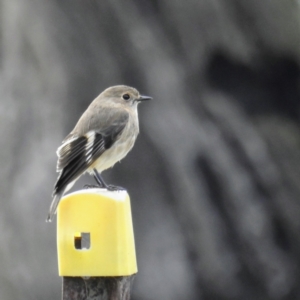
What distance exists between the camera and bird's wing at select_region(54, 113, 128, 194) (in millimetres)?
2604

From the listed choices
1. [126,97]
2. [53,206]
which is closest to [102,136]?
[126,97]

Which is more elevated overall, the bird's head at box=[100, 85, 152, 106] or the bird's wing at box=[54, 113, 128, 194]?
the bird's head at box=[100, 85, 152, 106]

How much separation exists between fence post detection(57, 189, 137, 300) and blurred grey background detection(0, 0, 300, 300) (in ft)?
5.76

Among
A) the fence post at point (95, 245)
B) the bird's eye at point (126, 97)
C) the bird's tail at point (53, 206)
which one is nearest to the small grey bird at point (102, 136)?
the bird's eye at point (126, 97)

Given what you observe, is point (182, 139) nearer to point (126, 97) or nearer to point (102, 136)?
point (126, 97)

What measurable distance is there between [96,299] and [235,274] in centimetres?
197

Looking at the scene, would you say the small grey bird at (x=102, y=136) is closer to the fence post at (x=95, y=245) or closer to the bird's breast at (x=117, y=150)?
the bird's breast at (x=117, y=150)

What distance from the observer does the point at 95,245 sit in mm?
1834

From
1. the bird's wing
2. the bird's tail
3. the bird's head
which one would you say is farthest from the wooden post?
the bird's head

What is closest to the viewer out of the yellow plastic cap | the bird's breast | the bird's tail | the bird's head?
the yellow plastic cap

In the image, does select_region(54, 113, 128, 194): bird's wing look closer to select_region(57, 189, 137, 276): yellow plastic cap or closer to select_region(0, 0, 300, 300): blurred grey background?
select_region(0, 0, 300, 300): blurred grey background

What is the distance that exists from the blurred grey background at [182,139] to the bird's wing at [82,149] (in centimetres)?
51

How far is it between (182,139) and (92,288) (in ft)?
6.32

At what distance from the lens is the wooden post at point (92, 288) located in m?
1.88
